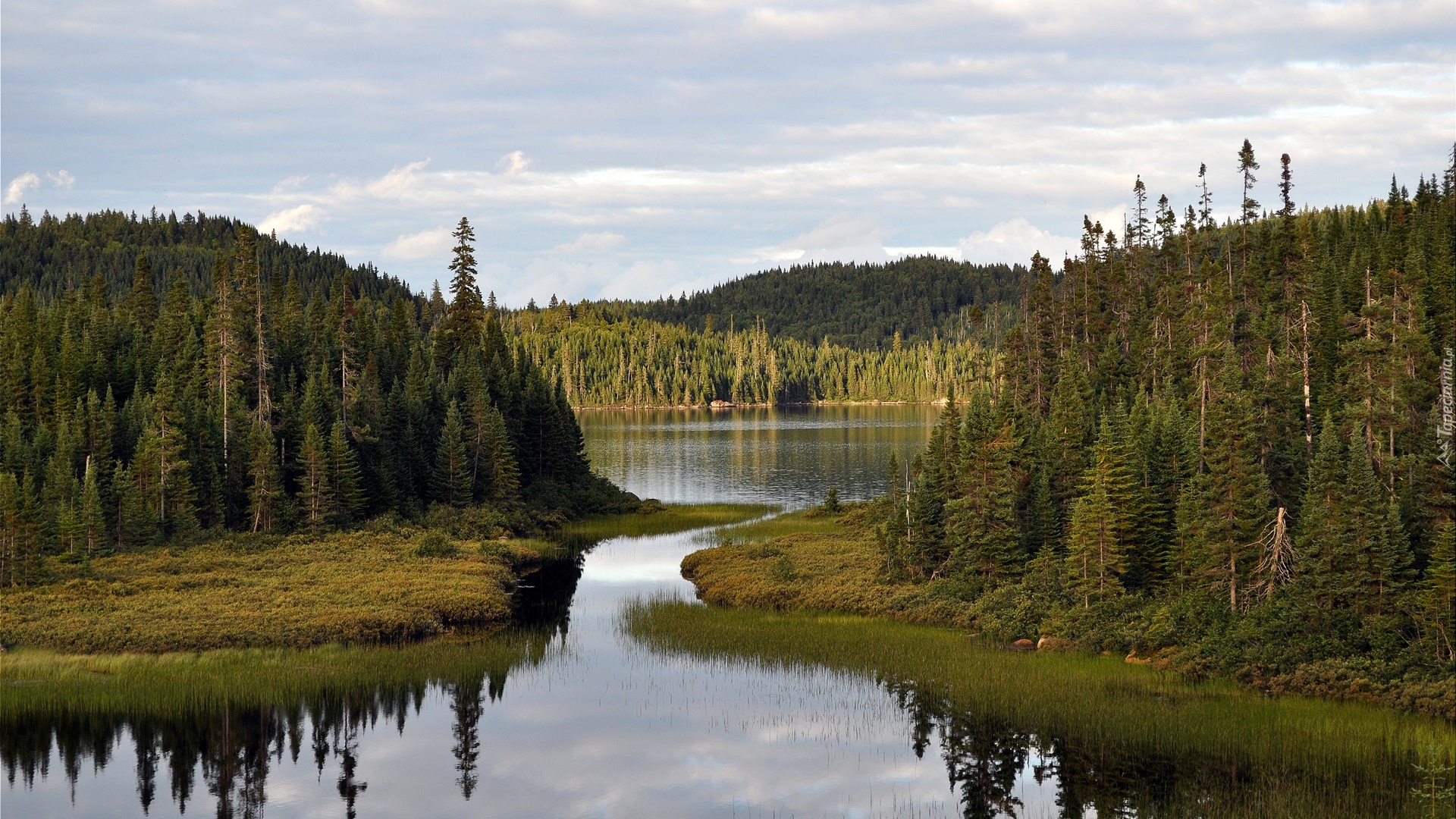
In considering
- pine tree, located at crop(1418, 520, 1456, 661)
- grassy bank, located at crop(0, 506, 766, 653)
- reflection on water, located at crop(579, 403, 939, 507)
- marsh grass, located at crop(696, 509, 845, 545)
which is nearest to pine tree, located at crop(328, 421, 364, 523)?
grassy bank, located at crop(0, 506, 766, 653)

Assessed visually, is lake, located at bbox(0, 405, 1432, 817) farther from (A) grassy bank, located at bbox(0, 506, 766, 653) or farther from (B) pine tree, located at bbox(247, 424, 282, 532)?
(B) pine tree, located at bbox(247, 424, 282, 532)

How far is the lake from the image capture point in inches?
1235

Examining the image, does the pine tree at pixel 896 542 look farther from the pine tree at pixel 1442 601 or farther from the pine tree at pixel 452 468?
the pine tree at pixel 452 468

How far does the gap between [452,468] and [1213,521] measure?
57.4 m

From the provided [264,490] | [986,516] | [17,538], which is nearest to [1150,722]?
[986,516]

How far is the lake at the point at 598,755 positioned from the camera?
31.4 m

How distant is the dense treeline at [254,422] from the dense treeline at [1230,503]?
37.0m

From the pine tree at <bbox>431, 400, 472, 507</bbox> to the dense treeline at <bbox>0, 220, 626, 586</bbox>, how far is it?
14 centimetres

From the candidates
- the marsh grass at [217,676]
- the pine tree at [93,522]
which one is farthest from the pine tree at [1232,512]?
the pine tree at [93,522]

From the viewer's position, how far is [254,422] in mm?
79938

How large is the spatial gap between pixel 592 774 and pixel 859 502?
61.6 meters

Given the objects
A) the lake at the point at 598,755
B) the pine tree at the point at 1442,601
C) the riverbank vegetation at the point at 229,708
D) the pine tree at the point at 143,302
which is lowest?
the lake at the point at 598,755

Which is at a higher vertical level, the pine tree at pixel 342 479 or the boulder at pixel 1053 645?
the pine tree at pixel 342 479

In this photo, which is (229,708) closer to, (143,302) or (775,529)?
(775,529)
